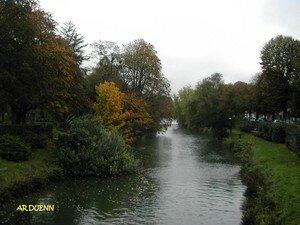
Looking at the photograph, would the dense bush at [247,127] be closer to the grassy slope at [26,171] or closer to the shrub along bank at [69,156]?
the shrub along bank at [69,156]

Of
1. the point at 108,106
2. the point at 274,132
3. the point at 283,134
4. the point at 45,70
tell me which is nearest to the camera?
the point at 45,70

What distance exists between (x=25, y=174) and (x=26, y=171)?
787 millimetres

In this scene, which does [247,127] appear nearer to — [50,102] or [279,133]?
[279,133]

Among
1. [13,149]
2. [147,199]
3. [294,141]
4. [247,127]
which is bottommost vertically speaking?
[147,199]

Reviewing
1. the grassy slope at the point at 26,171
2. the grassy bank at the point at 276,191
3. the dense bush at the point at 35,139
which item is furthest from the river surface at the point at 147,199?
the dense bush at the point at 35,139

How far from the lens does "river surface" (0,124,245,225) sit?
776 inches

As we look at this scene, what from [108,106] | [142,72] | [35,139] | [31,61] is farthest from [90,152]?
[142,72]

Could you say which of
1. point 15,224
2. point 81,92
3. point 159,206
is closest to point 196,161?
point 81,92

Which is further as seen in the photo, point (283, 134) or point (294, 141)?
point (283, 134)

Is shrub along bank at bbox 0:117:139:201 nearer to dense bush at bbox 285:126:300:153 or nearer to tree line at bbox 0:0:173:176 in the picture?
tree line at bbox 0:0:173:176

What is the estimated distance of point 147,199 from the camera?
23875 mm

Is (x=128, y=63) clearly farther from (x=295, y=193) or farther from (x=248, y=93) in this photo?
(x=295, y=193)

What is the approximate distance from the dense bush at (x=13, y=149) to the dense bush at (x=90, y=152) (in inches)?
119

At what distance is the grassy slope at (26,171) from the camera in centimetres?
2262
